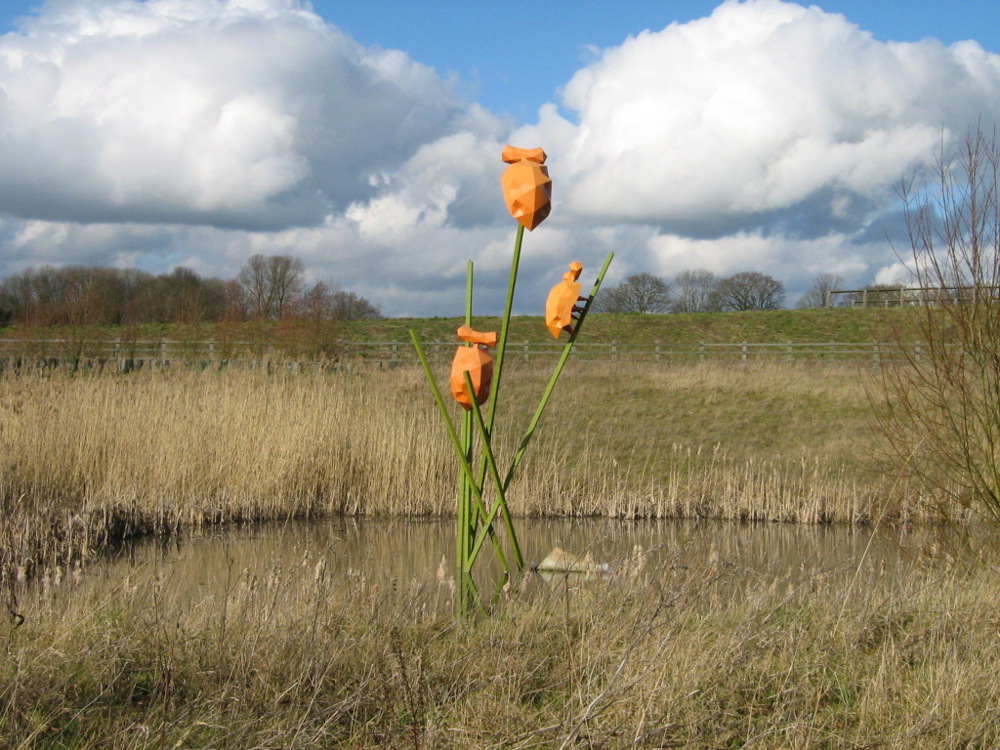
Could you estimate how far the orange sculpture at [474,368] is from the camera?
4.27 metres

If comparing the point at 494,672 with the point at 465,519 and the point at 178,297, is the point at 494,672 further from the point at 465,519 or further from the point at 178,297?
the point at 178,297

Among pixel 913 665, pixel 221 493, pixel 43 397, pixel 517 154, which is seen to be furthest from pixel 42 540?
pixel 913 665

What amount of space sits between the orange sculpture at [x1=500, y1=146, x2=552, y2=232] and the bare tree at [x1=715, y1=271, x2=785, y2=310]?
44.0 metres

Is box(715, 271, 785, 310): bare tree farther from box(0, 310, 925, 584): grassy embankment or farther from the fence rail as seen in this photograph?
box(0, 310, 925, 584): grassy embankment

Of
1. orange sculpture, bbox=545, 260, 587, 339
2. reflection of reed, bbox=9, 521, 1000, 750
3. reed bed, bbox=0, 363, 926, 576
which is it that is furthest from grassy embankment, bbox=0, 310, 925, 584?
orange sculpture, bbox=545, 260, 587, 339

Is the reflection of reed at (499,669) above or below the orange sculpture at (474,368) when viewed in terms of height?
below

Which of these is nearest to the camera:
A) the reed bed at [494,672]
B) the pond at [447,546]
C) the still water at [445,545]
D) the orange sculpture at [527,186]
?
the reed bed at [494,672]

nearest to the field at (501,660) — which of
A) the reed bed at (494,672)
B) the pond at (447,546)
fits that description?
the reed bed at (494,672)

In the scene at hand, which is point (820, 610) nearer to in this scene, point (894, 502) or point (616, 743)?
point (616, 743)

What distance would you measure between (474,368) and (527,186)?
0.81 meters

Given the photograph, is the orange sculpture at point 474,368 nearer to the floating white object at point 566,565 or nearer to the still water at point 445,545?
the floating white object at point 566,565

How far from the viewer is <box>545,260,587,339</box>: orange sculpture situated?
4.33 metres

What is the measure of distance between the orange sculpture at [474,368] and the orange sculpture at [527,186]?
529mm

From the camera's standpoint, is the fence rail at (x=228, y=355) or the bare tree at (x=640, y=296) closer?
the fence rail at (x=228, y=355)
